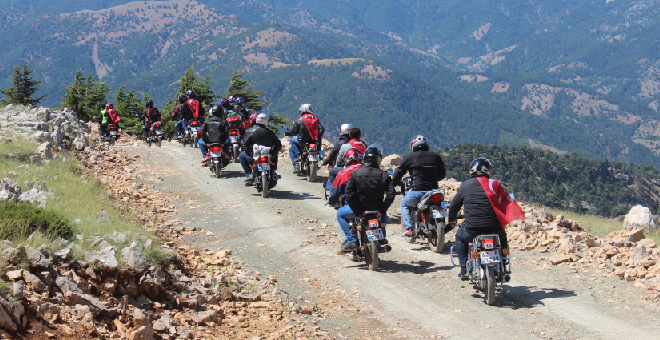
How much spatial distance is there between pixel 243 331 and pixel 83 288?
1.69 meters

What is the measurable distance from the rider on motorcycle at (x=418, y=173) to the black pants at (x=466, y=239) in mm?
2195

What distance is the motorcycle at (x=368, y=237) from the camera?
27.9 feet

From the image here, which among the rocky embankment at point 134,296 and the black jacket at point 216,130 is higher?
the black jacket at point 216,130

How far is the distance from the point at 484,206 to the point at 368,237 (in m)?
1.91

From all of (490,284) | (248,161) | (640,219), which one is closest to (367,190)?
(490,284)

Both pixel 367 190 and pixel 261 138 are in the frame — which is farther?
pixel 261 138

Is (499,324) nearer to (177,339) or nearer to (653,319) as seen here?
(653,319)

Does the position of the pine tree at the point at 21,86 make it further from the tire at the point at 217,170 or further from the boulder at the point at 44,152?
the boulder at the point at 44,152

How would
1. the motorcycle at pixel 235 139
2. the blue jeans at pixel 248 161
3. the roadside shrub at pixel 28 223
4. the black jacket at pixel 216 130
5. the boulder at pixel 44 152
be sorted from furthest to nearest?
the motorcycle at pixel 235 139, the black jacket at pixel 216 130, the blue jeans at pixel 248 161, the boulder at pixel 44 152, the roadside shrub at pixel 28 223

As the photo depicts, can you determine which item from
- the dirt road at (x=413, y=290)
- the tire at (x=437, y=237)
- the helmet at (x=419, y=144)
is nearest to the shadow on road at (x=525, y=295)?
the dirt road at (x=413, y=290)

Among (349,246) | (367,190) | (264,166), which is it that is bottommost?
(349,246)

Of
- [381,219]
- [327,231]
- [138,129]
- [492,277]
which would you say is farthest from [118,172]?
[138,129]

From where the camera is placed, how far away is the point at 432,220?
9938 millimetres

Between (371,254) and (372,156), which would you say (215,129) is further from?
(371,254)
